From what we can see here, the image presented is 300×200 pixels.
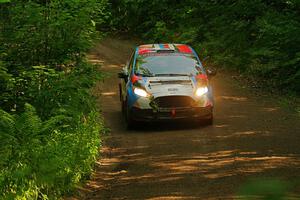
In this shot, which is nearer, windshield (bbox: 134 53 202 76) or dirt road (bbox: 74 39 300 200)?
dirt road (bbox: 74 39 300 200)

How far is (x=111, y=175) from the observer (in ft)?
31.1

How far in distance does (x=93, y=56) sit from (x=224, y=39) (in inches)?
320

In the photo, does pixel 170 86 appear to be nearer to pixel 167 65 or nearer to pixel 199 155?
pixel 167 65

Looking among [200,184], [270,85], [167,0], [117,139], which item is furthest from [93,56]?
[200,184]

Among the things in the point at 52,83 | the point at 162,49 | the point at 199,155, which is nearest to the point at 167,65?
the point at 162,49

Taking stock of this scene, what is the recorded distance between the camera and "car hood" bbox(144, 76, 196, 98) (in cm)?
1273

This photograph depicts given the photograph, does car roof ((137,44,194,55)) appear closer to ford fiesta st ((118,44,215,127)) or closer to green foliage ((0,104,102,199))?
ford fiesta st ((118,44,215,127))

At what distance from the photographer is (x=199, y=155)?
10375 millimetres

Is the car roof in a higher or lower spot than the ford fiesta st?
higher

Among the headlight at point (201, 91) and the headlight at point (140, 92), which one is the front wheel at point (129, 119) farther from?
the headlight at point (201, 91)

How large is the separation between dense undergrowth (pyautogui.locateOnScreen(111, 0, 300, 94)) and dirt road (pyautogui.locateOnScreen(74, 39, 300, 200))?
1.86m

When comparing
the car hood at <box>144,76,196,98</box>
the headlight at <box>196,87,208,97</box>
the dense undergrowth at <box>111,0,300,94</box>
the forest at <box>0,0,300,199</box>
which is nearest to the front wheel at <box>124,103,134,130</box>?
the car hood at <box>144,76,196,98</box>

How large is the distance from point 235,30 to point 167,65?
12.9 m

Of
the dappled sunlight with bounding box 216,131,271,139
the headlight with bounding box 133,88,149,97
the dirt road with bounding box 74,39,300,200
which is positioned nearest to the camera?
the dirt road with bounding box 74,39,300,200
